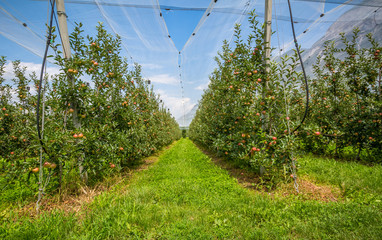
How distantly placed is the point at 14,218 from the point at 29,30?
460cm

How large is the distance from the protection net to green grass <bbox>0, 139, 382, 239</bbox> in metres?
3.23

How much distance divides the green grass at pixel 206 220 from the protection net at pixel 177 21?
127 inches

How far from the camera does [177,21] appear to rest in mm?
5859

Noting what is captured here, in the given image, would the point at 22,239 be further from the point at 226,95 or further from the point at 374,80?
the point at 374,80

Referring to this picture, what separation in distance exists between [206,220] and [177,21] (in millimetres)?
6488

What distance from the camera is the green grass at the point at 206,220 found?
1894 millimetres

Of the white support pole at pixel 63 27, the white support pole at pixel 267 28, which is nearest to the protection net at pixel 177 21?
the white support pole at pixel 267 28

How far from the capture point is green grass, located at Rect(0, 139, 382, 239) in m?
1.89

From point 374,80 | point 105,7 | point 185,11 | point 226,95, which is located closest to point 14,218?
point 105,7

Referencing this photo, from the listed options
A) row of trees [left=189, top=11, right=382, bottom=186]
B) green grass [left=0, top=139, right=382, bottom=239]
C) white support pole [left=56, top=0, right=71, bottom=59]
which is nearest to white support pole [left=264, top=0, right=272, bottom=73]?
row of trees [left=189, top=11, right=382, bottom=186]

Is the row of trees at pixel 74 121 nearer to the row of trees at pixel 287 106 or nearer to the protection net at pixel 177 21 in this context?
the protection net at pixel 177 21

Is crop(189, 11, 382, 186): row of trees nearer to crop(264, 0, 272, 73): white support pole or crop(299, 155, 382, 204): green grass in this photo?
crop(264, 0, 272, 73): white support pole

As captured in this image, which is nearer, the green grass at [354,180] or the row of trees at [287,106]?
the green grass at [354,180]

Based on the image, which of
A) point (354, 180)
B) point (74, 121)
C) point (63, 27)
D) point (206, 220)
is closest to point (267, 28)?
point (354, 180)
